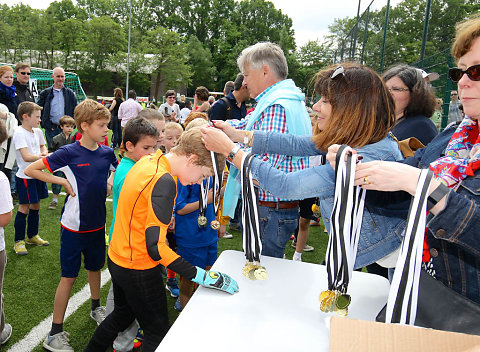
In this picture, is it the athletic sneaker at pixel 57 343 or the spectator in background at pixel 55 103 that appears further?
the spectator in background at pixel 55 103

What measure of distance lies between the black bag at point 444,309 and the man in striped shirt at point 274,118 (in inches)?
51.5

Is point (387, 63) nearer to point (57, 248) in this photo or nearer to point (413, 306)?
point (57, 248)

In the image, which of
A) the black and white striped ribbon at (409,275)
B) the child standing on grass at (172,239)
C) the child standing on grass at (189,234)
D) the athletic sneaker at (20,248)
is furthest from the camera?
the athletic sneaker at (20,248)

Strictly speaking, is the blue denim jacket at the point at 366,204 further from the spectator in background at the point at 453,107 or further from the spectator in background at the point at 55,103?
the spectator in background at the point at 55,103

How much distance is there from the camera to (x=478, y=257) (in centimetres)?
125

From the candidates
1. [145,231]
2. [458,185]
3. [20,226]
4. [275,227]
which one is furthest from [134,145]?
[20,226]

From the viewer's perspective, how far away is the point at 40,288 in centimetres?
368

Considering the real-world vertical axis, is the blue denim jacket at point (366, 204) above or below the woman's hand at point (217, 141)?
below

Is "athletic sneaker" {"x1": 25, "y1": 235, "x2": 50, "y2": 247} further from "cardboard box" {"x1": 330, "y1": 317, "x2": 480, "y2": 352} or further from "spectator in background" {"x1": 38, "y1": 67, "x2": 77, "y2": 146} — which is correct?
"cardboard box" {"x1": 330, "y1": 317, "x2": 480, "y2": 352}

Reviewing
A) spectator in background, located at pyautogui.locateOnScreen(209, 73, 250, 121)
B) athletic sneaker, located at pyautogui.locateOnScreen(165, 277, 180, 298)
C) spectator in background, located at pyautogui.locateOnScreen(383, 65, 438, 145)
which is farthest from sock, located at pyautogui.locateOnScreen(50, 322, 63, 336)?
spectator in background, located at pyautogui.locateOnScreen(209, 73, 250, 121)

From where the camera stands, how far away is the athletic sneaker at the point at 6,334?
9.06ft

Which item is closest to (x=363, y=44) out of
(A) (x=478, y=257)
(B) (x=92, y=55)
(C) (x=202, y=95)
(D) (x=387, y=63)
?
(D) (x=387, y=63)

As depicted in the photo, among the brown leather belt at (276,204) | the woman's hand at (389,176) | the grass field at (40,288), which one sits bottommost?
the grass field at (40,288)

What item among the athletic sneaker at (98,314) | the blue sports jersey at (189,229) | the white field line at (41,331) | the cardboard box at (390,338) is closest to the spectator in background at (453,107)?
the blue sports jersey at (189,229)
